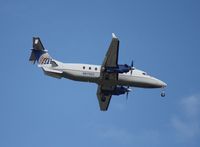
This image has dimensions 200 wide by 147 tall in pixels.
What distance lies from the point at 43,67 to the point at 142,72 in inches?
526

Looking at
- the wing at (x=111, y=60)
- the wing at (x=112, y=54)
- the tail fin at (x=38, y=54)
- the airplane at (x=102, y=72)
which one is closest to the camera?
the wing at (x=112, y=54)

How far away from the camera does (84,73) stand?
67688mm

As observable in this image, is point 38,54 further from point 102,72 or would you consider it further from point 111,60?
point 111,60

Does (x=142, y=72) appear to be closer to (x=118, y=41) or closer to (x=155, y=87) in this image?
(x=155, y=87)

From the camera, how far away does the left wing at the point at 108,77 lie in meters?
64.3

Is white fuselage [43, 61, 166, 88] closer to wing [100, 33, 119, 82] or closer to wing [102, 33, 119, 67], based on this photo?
wing [100, 33, 119, 82]

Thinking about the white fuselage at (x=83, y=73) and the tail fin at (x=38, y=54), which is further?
the tail fin at (x=38, y=54)

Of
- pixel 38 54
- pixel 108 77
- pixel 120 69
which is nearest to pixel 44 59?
pixel 38 54

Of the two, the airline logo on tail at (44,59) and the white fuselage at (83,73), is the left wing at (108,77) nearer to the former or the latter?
the white fuselage at (83,73)

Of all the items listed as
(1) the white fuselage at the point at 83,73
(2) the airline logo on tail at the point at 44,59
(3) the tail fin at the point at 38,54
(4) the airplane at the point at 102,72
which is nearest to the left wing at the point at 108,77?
(4) the airplane at the point at 102,72

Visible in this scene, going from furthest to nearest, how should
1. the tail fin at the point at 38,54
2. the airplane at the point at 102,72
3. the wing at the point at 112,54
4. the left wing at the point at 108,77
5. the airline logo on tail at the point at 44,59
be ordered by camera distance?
the tail fin at the point at 38,54 < the airline logo on tail at the point at 44,59 < the airplane at the point at 102,72 < the left wing at the point at 108,77 < the wing at the point at 112,54

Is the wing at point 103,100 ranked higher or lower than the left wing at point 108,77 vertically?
lower

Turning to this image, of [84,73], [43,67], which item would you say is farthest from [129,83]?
[43,67]

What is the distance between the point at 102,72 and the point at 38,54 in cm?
923
